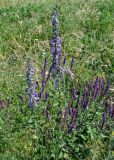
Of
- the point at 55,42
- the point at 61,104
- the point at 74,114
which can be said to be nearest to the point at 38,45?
the point at 61,104

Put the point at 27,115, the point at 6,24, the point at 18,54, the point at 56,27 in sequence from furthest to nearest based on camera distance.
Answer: the point at 6,24
the point at 18,54
the point at 27,115
the point at 56,27

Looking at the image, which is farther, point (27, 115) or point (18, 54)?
point (18, 54)

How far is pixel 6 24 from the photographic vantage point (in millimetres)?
7164

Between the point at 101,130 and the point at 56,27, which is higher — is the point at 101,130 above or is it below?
below

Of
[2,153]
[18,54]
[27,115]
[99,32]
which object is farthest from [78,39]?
[2,153]

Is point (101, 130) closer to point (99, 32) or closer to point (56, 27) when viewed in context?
point (56, 27)

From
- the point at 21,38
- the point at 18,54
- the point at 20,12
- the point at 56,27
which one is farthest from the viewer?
the point at 20,12

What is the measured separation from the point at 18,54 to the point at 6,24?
119 cm

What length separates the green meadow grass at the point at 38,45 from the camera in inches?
175

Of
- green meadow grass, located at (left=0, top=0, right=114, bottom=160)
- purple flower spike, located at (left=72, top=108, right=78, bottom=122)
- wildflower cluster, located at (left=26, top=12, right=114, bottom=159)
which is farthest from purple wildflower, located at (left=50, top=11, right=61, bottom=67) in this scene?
green meadow grass, located at (left=0, top=0, right=114, bottom=160)

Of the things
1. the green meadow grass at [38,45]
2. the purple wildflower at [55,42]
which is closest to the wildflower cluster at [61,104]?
the purple wildflower at [55,42]

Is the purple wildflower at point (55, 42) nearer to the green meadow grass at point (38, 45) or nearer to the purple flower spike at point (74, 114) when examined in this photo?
the purple flower spike at point (74, 114)

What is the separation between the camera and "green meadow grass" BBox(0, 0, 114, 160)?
4.43 meters

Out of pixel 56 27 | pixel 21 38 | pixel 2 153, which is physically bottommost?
pixel 2 153
